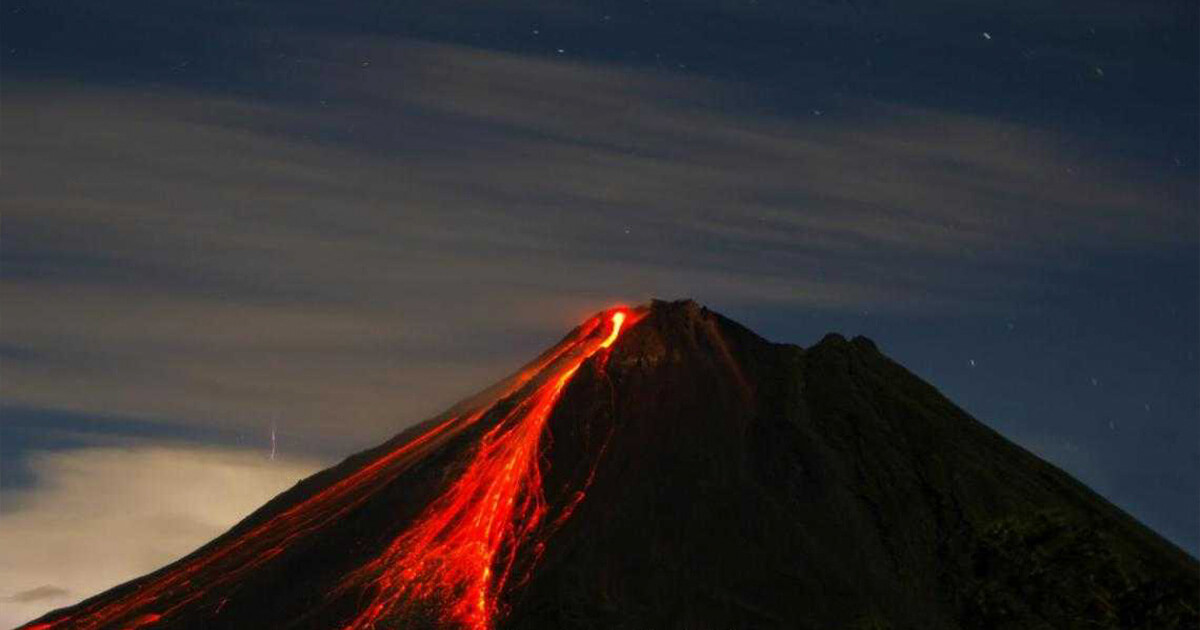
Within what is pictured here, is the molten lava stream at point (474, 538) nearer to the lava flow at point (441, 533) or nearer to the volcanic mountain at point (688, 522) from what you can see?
the lava flow at point (441, 533)

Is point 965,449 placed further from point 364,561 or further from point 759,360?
point 364,561

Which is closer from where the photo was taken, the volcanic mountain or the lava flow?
the volcanic mountain

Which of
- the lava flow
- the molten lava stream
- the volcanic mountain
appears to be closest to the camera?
the volcanic mountain

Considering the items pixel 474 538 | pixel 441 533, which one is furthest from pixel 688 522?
pixel 441 533

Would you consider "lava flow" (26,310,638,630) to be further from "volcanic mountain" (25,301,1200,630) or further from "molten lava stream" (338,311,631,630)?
"volcanic mountain" (25,301,1200,630)

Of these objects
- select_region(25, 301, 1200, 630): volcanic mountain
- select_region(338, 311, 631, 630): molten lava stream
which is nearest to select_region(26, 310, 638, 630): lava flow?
select_region(338, 311, 631, 630): molten lava stream

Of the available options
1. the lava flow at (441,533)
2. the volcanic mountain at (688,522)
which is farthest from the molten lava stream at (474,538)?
the volcanic mountain at (688,522)
